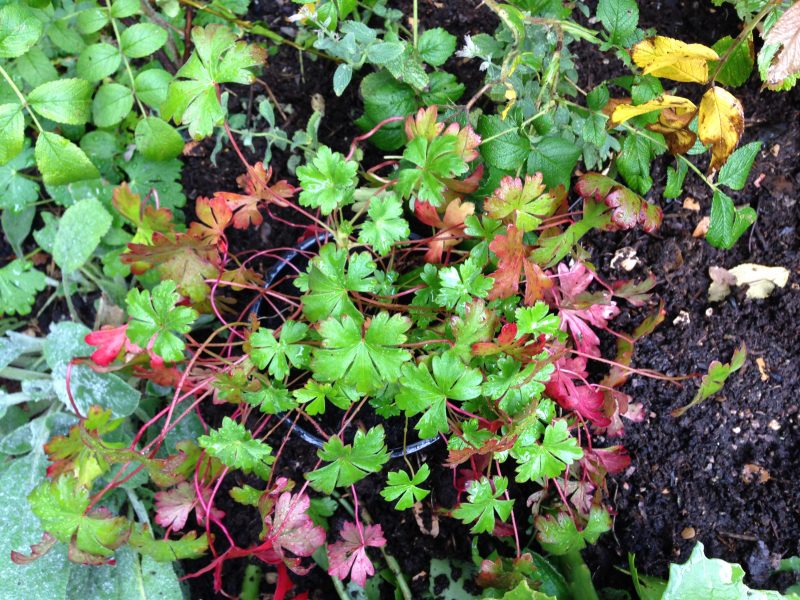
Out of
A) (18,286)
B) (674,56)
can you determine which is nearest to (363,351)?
(674,56)

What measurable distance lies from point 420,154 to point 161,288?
453 mm

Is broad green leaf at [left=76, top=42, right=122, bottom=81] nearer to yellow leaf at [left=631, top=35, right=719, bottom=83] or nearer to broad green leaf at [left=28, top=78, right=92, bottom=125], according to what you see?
broad green leaf at [left=28, top=78, right=92, bottom=125]

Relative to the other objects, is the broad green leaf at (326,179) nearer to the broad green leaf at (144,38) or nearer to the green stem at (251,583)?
the broad green leaf at (144,38)

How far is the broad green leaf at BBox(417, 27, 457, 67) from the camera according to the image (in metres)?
1.33

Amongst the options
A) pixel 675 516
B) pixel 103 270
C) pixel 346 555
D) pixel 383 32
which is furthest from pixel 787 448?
pixel 103 270

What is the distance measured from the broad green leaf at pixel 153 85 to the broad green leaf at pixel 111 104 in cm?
4

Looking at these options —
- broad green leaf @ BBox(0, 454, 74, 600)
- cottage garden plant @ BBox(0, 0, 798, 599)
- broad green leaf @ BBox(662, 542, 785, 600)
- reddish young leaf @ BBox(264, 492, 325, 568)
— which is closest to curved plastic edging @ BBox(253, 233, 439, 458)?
cottage garden plant @ BBox(0, 0, 798, 599)

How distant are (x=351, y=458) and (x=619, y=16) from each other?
0.81 m

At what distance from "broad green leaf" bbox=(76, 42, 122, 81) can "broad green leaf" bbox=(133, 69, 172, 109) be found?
0.19 ft

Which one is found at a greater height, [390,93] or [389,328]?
[390,93]

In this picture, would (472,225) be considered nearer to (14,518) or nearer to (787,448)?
(787,448)

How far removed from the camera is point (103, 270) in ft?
5.59

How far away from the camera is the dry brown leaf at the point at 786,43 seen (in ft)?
2.98

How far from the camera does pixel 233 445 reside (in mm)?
1107
